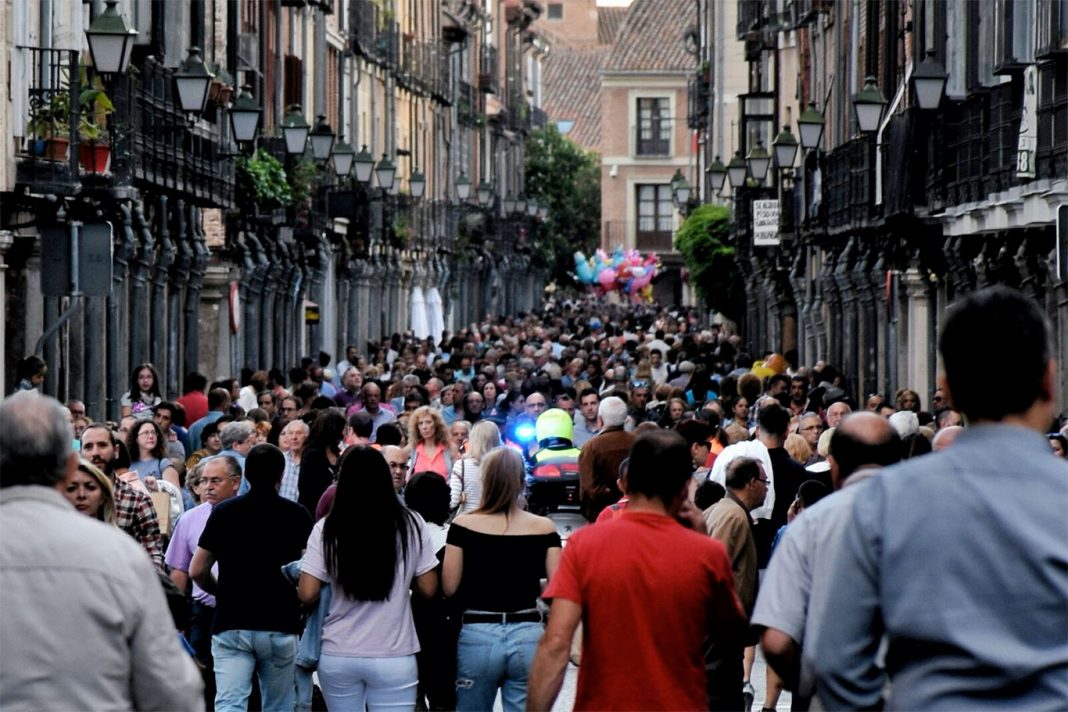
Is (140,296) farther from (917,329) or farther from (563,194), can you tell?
(563,194)

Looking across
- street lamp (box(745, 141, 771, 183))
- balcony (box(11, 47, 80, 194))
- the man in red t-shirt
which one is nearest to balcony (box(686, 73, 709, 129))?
street lamp (box(745, 141, 771, 183))

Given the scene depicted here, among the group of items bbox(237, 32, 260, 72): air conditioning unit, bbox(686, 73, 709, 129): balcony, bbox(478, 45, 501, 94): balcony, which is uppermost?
bbox(478, 45, 501, 94): balcony

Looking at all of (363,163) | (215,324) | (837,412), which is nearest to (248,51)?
(363,163)

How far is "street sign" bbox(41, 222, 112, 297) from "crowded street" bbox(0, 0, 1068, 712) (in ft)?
0.12

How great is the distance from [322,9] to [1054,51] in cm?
2859

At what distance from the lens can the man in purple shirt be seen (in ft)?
36.4

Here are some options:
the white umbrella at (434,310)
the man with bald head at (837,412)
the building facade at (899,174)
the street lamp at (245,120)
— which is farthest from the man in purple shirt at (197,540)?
the white umbrella at (434,310)

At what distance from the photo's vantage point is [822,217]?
35.9m

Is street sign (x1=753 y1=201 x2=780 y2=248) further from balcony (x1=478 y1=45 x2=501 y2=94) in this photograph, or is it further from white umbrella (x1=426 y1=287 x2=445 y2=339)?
balcony (x1=478 y1=45 x2=501 y2=94)

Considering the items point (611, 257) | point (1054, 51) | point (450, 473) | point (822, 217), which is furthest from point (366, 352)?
point (611, 257)

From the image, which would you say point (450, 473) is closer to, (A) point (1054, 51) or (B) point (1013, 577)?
(A) point (1054, 51)

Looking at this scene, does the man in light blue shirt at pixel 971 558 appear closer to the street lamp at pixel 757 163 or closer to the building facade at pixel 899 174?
the building facade at pixel 899 174

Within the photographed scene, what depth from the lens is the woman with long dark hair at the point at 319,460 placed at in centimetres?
1373

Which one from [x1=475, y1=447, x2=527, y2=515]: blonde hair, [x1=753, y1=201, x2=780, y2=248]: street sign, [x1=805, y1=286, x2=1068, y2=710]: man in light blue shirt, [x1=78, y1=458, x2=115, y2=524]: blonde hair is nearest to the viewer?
[x1=805, y1=286, x2=1068, y2=710]: man in light blue shirt
